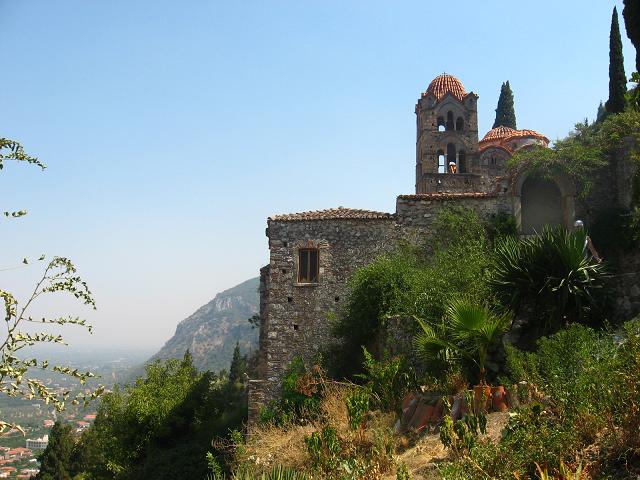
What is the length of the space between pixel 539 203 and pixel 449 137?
18351mm

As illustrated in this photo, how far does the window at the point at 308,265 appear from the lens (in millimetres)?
19109

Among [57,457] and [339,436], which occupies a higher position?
[339,436]

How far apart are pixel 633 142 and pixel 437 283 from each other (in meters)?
11.1

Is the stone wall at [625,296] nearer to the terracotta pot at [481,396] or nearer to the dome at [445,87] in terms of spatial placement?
the terracotta pot at [481,396]

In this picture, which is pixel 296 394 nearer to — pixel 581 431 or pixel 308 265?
pixel 308 265

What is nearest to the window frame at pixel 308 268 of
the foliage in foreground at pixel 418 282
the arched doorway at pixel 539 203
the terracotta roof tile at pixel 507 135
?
the foliage in foreground at pixel 418 282

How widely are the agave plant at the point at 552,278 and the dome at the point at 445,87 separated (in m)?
29.9

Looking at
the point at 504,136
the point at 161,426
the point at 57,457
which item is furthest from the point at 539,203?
the point at 57,457

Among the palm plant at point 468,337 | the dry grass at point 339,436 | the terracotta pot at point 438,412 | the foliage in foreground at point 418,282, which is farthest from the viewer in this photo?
the foliage in foreground at point 418,282

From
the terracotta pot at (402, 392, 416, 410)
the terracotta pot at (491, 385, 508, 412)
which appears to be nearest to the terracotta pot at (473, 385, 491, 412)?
the terracotta pot at (491, 385, 508, 412)

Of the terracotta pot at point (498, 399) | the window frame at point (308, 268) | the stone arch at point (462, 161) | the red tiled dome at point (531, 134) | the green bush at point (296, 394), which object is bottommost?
the green bush at point (296, 394)

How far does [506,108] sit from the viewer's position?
50688mm

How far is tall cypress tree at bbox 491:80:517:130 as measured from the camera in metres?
50.3

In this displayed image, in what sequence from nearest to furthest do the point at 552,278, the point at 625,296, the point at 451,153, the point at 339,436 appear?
the point at 339,436, the point at 552,278, the point at 625,296, the point at 451,153
